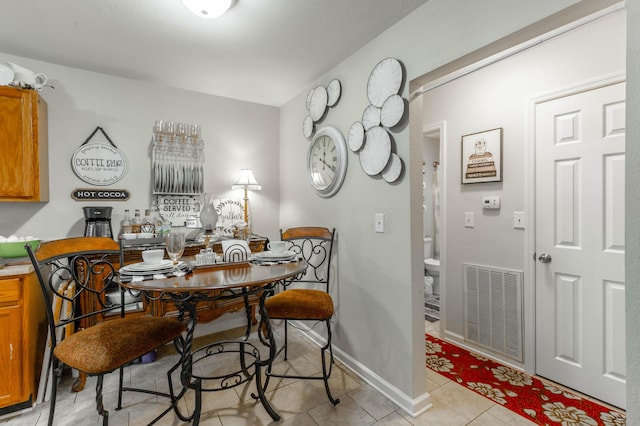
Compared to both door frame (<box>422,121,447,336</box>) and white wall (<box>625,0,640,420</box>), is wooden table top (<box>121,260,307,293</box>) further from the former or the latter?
door frame (<box>422,121,447,336</box>)

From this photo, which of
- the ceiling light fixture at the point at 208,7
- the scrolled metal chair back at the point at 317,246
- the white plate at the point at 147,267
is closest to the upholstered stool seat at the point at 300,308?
the scrolled metal chair back at the point at 317,246

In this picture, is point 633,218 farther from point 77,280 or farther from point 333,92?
point 77,280

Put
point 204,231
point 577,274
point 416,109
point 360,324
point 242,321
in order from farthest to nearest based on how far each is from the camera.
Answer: point 242,321
point 204,231
point 360,324
point 577,274
point 416,109

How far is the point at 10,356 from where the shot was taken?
1841mm

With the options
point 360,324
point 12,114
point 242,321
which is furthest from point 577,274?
point 12,114

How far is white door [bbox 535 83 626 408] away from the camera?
1871 mm

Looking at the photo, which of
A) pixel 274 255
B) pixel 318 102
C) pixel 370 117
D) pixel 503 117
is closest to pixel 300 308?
pixel 274 255

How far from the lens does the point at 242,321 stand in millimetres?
3273

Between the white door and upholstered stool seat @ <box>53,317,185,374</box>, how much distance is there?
2557mm

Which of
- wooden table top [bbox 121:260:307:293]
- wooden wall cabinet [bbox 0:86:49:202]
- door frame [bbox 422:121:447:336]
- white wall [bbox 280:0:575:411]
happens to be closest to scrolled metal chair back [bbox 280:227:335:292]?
white wall [bbox 280:0:575:411]

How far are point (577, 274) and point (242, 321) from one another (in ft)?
9.83

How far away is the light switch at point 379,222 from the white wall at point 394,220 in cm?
3

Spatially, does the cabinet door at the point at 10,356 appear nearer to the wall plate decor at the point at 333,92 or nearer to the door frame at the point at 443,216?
the wall plate decor at the point at 333,92

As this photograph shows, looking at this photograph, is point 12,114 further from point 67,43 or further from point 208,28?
point 208,28
